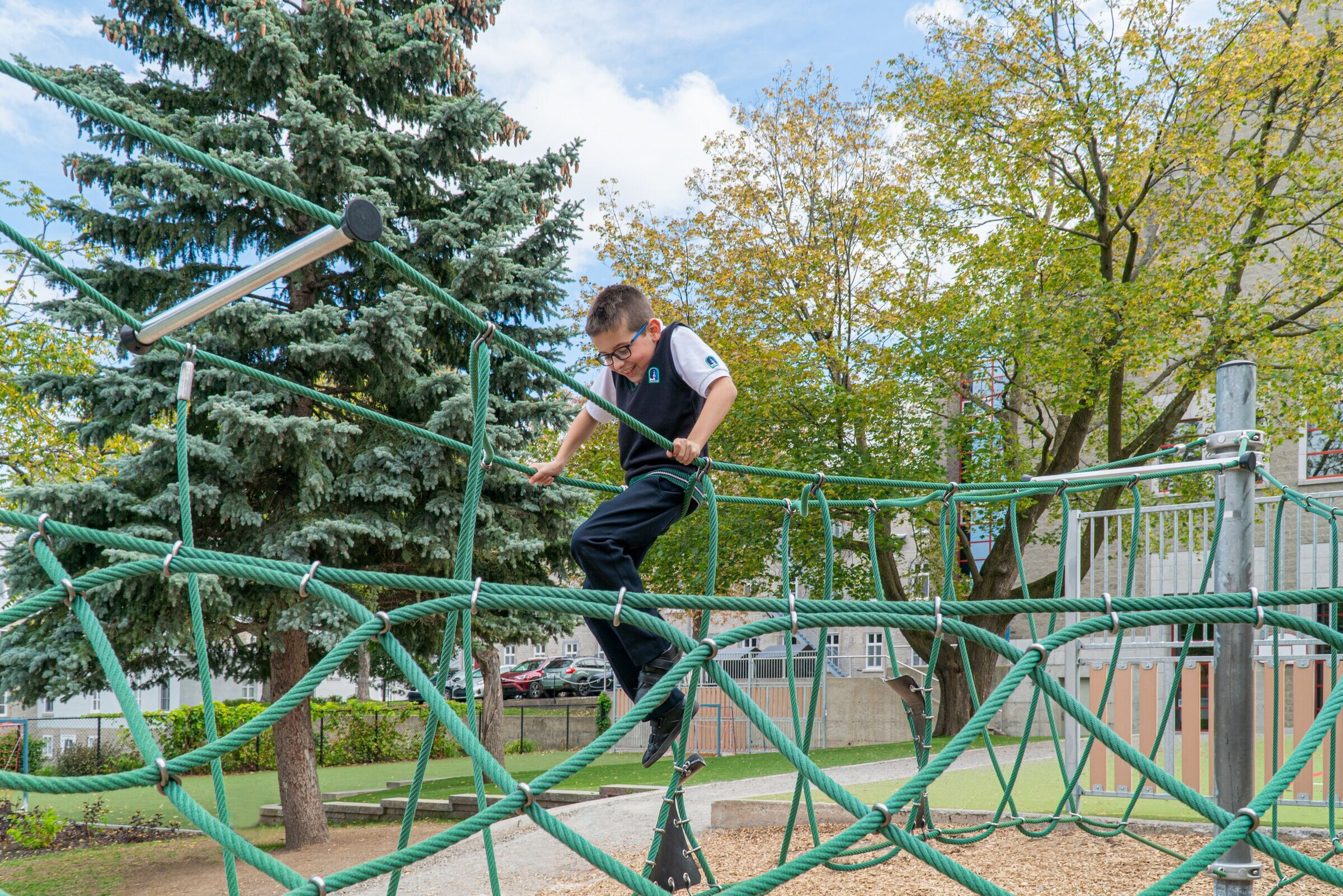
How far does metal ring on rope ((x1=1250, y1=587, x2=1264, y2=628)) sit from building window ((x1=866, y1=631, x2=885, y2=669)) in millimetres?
21273

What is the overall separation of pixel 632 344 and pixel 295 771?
665 cm

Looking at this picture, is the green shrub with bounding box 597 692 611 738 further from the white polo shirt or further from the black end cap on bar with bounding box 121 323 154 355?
the black end cap on bar with bounding box 121 323 154 355

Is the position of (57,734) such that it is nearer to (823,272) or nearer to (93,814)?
A: (93,814)

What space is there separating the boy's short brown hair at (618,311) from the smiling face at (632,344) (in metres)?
0.01

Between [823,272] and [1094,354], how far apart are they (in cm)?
337

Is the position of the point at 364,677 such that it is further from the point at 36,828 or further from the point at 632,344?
the point at 632,344

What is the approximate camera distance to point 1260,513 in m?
11.2

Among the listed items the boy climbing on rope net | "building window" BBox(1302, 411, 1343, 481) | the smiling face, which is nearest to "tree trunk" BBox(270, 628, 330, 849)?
the boy climbing on rope net

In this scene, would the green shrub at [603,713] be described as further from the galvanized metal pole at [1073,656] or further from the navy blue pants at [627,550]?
the navy blue pants at [627,550]

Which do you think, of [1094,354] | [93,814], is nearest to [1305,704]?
[1094,354]

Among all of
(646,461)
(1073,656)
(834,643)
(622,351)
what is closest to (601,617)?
(646,461)

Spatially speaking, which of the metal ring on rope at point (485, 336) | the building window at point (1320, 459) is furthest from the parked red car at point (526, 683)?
the metal ring on rope at point (485, 336)

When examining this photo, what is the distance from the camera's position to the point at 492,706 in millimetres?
12602

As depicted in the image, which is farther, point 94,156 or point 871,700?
point 871,700
